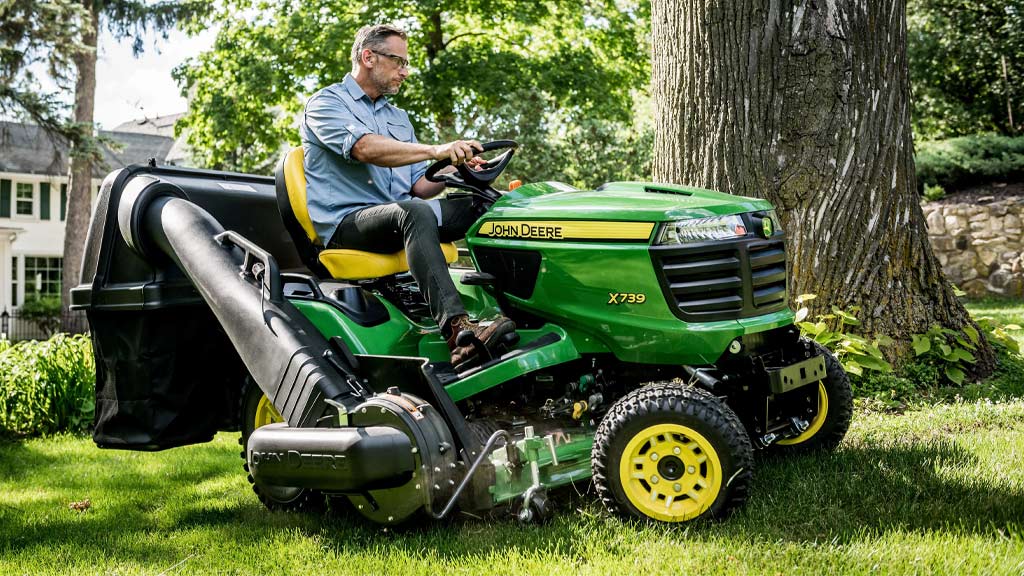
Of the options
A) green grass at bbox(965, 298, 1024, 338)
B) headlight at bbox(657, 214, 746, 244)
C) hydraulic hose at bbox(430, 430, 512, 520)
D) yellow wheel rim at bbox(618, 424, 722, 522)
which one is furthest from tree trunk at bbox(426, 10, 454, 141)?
yellow wheel rim at bbox(618, 424, 722, 522)

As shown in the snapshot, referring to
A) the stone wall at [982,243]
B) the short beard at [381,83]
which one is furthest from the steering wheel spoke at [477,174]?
the stone wall at [982,243]

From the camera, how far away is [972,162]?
13375mm

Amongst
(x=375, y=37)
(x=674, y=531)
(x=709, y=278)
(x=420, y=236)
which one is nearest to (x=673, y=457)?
(x=674, y=531)

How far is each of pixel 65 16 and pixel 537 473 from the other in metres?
13.2

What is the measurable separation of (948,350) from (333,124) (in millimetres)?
3689

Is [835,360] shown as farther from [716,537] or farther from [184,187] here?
[184,187]

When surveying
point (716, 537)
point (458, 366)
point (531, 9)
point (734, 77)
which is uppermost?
point (531, 9)

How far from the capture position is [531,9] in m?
19.2

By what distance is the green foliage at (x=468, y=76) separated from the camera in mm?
17594

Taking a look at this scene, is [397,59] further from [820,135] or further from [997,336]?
[997,336]

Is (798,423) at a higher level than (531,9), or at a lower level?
lower

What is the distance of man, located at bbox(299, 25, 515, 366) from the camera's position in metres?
3.65

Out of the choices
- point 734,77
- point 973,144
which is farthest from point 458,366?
point 973,144

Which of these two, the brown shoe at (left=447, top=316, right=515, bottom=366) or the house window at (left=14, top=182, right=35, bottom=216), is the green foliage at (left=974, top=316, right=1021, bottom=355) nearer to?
the brown shoe at (left=447, top=316, right=515, bottom=366)
